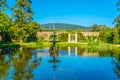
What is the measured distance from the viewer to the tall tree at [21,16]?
177 feet

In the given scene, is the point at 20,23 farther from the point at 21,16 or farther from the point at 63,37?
the point at 63,37

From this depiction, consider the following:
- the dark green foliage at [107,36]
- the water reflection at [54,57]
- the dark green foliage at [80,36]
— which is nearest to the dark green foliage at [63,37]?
the dark green foliage at [80,36]

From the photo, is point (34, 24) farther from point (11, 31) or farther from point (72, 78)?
point (72, 78)

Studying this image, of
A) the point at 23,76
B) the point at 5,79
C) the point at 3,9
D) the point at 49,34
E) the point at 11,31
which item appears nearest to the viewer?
the point at 5,79

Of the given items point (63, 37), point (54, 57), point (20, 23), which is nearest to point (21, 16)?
point (20, 23)

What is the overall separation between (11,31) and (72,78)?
1603 inches

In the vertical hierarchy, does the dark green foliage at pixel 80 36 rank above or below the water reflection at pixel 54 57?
above

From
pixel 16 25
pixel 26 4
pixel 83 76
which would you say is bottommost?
pixel 83 76

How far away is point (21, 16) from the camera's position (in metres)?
54.2

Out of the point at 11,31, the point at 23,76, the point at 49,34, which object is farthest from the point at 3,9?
the point at 49,34

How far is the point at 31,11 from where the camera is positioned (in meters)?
55.7

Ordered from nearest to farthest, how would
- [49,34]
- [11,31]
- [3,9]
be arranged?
[3,9] → [11,31] → [49,34]

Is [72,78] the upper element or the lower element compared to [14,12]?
lower

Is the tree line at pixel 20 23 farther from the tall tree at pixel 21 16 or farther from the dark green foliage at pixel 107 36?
the dark green foliage at pixel 107 36
